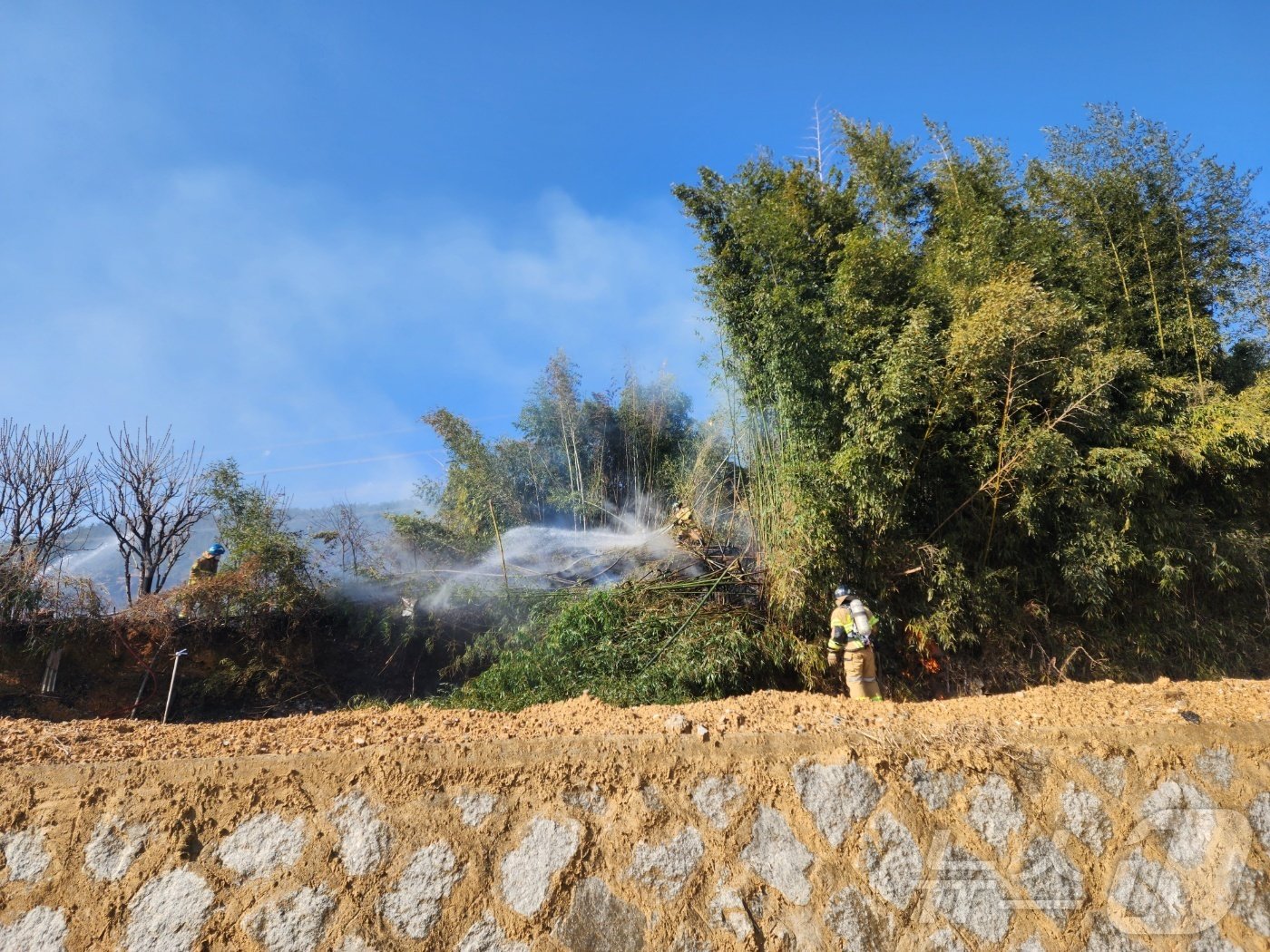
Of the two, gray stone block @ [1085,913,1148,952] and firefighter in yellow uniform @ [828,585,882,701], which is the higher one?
firefighter in yellow uniform @ [828,585,882,701]

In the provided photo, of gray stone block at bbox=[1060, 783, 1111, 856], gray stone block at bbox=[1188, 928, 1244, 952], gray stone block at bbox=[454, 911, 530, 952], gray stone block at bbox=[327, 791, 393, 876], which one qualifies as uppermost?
gray stone block at bbox=[327, 791, 393, 876]

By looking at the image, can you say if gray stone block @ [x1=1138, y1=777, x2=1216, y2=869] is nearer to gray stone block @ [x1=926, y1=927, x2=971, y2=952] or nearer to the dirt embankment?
the dirt embankment

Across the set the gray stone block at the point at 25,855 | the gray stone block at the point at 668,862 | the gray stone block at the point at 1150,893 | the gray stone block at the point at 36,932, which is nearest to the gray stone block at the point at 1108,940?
the gray stone block at the point at 1150,893

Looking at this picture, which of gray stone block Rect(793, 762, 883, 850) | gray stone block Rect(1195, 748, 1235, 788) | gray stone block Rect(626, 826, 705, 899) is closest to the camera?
gray stone block Rect(626, 826, 705, 899)

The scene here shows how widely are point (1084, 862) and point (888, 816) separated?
960 mm

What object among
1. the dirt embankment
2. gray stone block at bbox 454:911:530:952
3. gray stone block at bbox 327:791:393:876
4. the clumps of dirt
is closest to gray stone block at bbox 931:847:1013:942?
the dirt embankment

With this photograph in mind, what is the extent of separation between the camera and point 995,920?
10.3 ft

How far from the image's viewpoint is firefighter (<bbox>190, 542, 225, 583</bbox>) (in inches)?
343

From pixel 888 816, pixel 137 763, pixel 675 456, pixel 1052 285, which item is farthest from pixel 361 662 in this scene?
pixel 1052 285

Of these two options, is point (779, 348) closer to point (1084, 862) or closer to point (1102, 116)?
point (1084, 862)

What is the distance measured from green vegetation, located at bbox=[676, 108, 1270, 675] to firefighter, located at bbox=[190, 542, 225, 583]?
22.2ft

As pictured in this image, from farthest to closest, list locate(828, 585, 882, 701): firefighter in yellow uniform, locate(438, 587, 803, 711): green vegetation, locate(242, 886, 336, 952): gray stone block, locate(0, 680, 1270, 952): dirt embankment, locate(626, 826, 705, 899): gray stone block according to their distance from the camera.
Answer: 1. locate(438, 587, 803, 711): green vegetation
2. locate(828, 585, 882, 701): firefighter in yellow uniform
3. locate(626, 826, 705, 899): gray stone block
4. locate(0, 680, 1270, 952): dirt embankment
5. locate(242, 886, 336, 952): gray stone block

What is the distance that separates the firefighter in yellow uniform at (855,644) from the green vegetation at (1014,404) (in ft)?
1.34

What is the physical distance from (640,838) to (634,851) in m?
0.06
